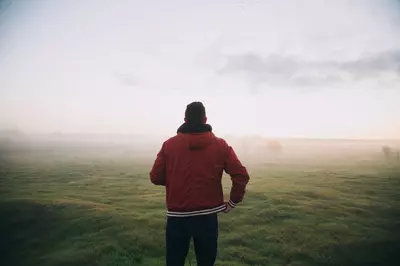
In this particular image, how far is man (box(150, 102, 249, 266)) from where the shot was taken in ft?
8.71

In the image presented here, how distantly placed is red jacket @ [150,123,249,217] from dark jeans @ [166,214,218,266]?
54 mm

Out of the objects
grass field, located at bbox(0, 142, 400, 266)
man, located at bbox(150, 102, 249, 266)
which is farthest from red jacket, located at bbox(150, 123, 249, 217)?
grass field, located at bbox(0, 142, 400, 266)

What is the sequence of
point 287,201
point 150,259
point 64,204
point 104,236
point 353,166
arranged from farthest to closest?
point 353,166 → point 287,201 → point 64,204 → point 104,236 → point 150,259

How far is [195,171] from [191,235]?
48 centimetres

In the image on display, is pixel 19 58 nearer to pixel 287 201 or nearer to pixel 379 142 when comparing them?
pixel 287 201

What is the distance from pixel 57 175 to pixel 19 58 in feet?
6.37

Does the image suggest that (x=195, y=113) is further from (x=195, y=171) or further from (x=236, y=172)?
(x=236, y=172)

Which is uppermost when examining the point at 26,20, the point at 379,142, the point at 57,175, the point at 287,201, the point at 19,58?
the point at 26,20

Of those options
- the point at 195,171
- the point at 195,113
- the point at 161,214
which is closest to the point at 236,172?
the point at 195,171

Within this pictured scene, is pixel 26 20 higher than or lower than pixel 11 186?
higher

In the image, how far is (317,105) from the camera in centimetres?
595

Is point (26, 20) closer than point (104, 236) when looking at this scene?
No

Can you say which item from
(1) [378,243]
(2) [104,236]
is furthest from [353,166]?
(2) [104,236]

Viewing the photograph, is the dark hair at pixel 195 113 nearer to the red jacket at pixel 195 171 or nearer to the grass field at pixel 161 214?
the red jacket at pixel 195 171
